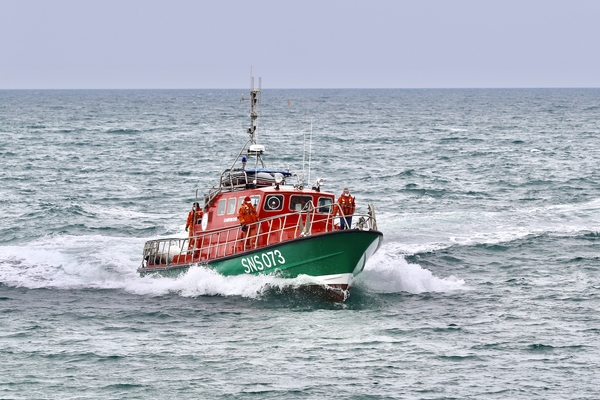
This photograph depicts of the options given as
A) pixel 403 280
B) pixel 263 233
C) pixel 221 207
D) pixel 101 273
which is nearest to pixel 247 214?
pixel 263 233

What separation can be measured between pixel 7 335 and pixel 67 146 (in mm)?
57559

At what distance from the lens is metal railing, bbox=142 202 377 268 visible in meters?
25.3

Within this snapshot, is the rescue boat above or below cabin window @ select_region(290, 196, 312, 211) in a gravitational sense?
below

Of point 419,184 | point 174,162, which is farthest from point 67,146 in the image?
point 419,184

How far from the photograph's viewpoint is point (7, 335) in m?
22.0

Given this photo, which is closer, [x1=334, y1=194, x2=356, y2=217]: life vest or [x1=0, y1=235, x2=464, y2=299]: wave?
[x1=0, y1=235, x2=464, y2=299]: wave

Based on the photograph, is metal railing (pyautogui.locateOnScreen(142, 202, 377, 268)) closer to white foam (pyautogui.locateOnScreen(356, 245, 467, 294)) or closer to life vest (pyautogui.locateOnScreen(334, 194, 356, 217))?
life vest (pyautogui.locateOnScreen(334, 194, 356, 217))

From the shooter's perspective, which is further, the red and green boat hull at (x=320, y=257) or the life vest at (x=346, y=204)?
the life vest at (x=346, y=204)

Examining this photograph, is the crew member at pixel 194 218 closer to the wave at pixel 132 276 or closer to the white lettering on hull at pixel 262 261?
the wave at pixel 132 276

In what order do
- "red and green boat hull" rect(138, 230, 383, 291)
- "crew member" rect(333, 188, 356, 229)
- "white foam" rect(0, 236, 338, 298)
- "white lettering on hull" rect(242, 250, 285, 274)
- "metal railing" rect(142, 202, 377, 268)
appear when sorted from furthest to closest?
1. "white foam" rect(0, 236, 338, 298)
2. "crew member" rect(333, 188, 356, 229)
3. "metal railing" rect(142, 202, 377, 268)
4. "white lettering on hull" rect(242, 250, 285, 274)
5. "red and green boat hull" rect(138, 230, 383, 291)

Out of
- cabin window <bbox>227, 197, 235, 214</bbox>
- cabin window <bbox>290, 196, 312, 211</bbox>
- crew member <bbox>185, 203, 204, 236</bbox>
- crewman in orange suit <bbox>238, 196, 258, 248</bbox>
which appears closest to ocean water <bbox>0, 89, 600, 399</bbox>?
cabin window <bbox>290, 196, 312, 211</bbox>

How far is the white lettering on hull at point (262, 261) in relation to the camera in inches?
988

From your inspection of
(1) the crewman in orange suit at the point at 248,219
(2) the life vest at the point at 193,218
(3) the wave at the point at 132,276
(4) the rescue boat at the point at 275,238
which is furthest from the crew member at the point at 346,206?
(2) the life vest at the point at 193,218

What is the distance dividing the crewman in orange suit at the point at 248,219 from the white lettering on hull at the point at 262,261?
0.60 meters
